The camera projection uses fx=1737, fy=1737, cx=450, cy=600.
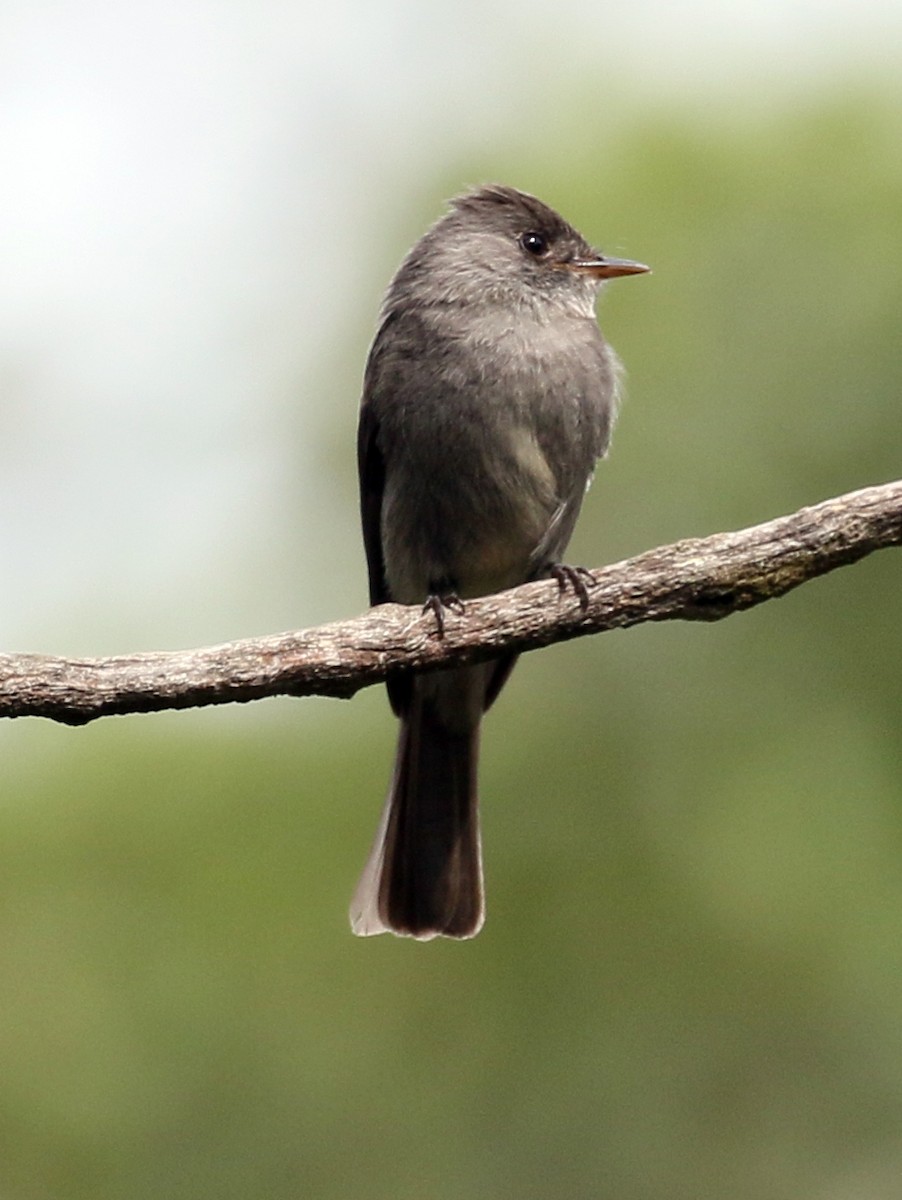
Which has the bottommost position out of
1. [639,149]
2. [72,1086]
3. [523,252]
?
[72,1086]

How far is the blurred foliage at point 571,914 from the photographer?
6758 mm

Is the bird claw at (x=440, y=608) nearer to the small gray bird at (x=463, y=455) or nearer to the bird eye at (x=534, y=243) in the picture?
the small gray bird at (x=463, y=455)

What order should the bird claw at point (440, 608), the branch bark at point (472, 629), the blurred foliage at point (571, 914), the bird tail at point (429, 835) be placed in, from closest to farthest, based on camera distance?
the branch bark at point (472, 629)
the bird claw at point (440, 608)
the bird tail at point (429, 835)
the blurred foliage at point (571, 914)

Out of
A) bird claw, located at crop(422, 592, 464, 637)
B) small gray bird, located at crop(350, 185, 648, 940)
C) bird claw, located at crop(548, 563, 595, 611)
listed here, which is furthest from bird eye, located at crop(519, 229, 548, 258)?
bird claw, located at crop(548, 563, 595, 611)

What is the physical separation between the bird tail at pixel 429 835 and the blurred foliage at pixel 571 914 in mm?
1070

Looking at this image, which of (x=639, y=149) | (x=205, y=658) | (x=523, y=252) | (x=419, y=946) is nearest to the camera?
(x=205, y=658)

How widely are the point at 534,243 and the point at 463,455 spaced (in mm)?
1044

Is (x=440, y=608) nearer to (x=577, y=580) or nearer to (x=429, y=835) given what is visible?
(x=577, y=580)

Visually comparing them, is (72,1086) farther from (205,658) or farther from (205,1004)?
(205,658)

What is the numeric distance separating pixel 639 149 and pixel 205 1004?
499 cm

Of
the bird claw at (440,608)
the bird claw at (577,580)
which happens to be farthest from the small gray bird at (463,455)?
the bird claw at (577,580)

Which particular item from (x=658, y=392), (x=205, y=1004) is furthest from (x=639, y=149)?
(x=205, y=1004)

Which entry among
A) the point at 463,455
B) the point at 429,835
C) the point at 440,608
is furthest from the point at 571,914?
the point at 440,608

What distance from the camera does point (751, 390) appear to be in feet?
27.3
